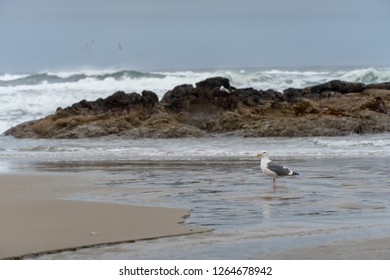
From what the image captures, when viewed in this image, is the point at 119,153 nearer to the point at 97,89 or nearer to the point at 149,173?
the point at 149,173

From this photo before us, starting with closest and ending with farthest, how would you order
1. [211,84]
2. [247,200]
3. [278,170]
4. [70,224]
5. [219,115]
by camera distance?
[70,224], [247,200], [278,170], [219,115], [211,84]

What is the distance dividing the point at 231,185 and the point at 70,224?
3.53m

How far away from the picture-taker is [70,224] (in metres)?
7.18

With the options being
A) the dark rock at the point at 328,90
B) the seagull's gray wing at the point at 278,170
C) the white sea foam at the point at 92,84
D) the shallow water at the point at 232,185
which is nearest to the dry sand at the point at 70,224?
the shallow water at the point at 232,185

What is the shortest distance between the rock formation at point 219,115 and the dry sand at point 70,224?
10.5 metres

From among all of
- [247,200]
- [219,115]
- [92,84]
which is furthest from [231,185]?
[92,84]

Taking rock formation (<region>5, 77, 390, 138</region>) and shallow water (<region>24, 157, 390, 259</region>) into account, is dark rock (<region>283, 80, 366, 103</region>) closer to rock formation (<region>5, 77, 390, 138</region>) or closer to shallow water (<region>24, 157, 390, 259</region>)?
rock formation (<region>5, 77, 390, 138</region>)

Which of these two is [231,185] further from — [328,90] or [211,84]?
[328,90]

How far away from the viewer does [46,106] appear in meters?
30.1

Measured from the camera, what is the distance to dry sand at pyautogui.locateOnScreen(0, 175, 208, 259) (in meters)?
6.21

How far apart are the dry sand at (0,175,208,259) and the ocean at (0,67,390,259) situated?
239 millimetres

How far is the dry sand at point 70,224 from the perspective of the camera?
20.4 ft

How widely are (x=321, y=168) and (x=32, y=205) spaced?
541 cm
